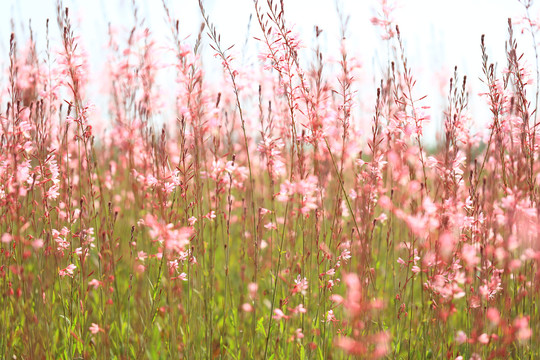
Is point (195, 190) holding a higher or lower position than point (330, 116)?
lower

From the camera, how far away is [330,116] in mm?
2383

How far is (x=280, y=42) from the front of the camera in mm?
2145

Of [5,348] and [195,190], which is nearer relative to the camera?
[195,190]

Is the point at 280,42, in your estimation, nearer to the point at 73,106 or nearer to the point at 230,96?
the point at 73,106

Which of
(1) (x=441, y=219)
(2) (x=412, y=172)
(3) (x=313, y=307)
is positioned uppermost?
(2) (x=412, y=172)

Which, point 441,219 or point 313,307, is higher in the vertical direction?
point 441,219

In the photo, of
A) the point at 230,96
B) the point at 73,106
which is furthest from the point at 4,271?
the point at 230,96

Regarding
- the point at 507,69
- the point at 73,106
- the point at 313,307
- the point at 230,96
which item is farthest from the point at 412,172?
the point at 230,96

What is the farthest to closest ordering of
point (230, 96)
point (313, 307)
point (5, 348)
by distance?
point (230, 96), point (313, 307), point (5, 348)

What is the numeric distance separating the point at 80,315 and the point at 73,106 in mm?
966

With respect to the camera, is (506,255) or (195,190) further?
(195,190)

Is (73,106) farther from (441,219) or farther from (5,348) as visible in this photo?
(441,219)

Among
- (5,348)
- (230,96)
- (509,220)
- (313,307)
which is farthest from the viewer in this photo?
(230,96)

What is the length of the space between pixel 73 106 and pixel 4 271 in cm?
83
